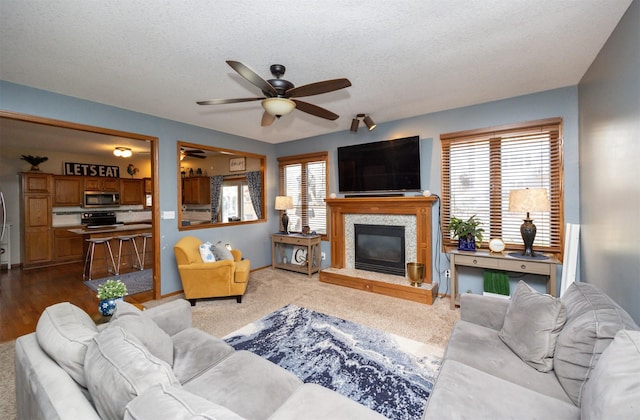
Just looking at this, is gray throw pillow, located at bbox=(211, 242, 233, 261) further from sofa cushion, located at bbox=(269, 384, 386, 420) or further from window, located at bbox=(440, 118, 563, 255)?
window, located at bbox=(440, 118, 563, 255)

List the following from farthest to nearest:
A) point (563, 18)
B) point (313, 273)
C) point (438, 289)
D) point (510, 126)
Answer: point (313, 273), point (438, 289), point (510, 126), point (563, 18)

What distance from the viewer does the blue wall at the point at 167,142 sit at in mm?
2857

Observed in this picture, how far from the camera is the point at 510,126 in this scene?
333cm

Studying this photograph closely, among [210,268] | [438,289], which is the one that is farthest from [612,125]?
[210,268]

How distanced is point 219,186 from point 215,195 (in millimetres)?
322

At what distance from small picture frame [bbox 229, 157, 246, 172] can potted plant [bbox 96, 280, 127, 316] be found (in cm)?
476

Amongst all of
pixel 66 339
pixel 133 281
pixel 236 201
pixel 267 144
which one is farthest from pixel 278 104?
pixel 236 201

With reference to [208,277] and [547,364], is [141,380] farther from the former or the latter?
[208,277]

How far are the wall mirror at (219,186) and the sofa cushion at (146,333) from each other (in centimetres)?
446

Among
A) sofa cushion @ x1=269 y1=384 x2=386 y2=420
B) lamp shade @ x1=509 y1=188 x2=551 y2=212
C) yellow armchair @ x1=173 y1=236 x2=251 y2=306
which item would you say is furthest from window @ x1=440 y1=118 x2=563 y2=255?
sofa cushion @ x1=269 y1=384 x2=386 y2=420

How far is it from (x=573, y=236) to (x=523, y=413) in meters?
2.59

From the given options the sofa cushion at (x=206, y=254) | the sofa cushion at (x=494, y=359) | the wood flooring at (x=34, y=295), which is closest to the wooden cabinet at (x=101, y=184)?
the wood flooring at (x=34, y=295)

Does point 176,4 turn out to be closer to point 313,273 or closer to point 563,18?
point 563,18

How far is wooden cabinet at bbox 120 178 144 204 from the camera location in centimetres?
716
